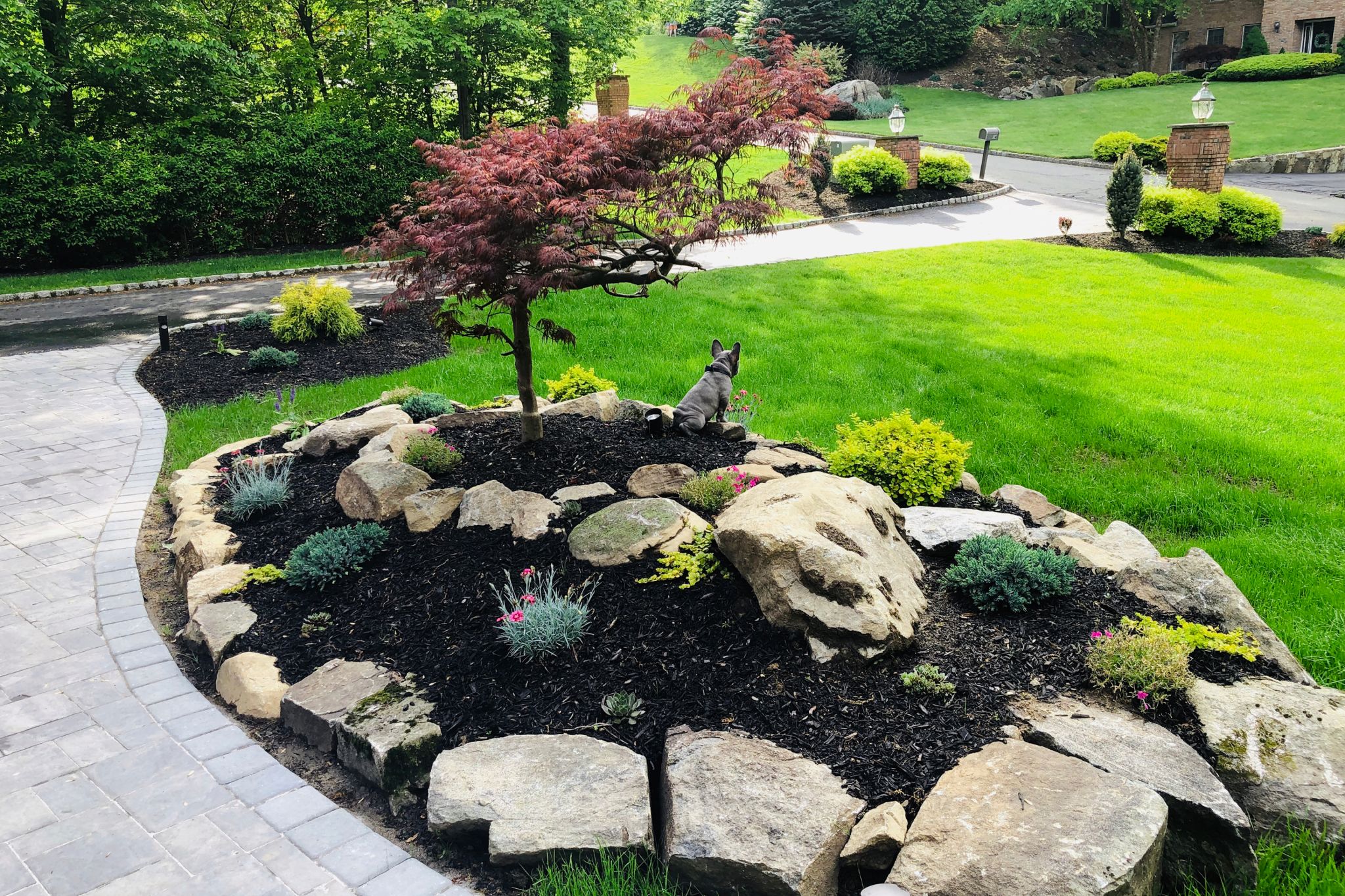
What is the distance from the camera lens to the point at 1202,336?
973 centimetres

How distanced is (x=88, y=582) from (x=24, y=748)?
68.8 inches

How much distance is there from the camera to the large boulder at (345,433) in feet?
20.9

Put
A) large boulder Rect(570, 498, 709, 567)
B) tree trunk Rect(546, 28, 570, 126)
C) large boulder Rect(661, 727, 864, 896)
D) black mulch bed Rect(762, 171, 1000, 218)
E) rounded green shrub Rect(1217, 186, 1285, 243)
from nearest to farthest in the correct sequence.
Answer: large boulder Rect(661, 727, 864, 896), large boulder Rect(570, 498, 709, 567), rounded green shrub Rect(1217, 186, 1285, 243), black mulch bed Rect(762, 171, 1000, 218), tree trunk Rect(546, 28, 570, 126)

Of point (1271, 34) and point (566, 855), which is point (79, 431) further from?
point (1271, 34)

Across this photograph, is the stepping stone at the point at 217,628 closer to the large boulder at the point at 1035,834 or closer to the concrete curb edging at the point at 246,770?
the concrete curb edging at the point at 246,770

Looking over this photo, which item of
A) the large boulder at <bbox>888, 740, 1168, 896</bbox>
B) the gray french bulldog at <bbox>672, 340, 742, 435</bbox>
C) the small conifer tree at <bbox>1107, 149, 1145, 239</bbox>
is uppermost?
the small conifer tree at <bbox>1107, 149, 1145, 239</bbox>

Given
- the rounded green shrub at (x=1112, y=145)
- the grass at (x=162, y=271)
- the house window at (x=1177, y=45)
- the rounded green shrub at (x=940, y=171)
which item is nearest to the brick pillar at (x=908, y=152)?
the rounded green shrub at (x=940, y=171)

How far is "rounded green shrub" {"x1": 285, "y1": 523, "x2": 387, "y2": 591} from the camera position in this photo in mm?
4668

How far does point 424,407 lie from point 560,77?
14.8 metres

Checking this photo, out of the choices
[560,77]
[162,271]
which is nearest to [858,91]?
[560,77]

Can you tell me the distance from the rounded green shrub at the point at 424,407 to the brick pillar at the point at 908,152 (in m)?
15.5

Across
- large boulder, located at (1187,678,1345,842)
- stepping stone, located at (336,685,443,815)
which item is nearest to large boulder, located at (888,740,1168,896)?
large boulder, located at (1187,678,1345,842)

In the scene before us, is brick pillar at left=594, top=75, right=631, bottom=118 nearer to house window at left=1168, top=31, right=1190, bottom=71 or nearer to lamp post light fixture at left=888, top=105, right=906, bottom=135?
lamp post light fixture at left=888, top=105, right=906, bottom=135

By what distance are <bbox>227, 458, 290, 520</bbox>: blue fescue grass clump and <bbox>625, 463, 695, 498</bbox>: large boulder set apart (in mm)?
2389
